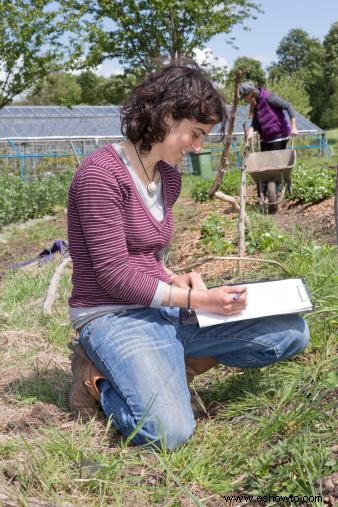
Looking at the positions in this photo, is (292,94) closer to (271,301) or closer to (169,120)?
(169,120)

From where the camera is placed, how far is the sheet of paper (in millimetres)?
2279

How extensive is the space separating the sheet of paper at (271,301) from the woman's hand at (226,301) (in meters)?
0.03

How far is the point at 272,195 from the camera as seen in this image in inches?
301

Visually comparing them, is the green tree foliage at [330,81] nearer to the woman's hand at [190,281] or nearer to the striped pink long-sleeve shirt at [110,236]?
the woman's hand at [190,281]

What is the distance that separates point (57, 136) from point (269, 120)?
15222 mm

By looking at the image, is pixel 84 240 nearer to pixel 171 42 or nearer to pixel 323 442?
pixel 323 442

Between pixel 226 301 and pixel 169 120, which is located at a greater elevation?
pixel 169 120

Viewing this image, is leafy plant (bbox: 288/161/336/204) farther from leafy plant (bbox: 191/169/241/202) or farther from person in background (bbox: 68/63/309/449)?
A: person in background (bbox: 68/63/309/449)

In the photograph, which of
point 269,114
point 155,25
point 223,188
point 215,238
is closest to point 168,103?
point 215,238

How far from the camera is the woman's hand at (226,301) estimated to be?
2230 millimetres

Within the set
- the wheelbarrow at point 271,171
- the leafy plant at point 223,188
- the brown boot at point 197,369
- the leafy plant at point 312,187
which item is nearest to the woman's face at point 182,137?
the brown boot at point 197,369

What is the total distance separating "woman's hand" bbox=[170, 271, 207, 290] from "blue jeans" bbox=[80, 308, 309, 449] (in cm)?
11

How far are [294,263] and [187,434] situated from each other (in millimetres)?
1855

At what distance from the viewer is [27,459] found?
2.05 m
